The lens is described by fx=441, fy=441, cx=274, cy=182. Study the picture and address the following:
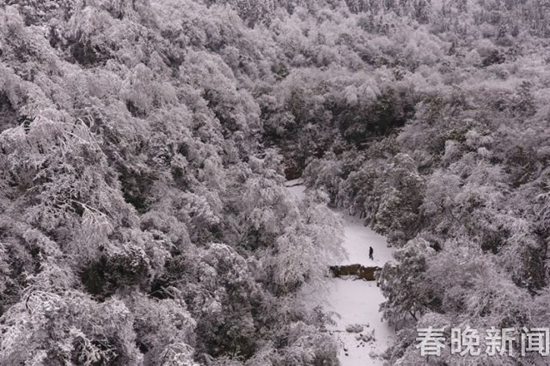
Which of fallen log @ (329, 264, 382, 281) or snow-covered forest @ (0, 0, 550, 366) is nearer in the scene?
snow-covered forest @ (0, 0, 550, 366)

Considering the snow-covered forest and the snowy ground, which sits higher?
the snow-covered forest

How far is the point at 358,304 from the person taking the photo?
19328mm

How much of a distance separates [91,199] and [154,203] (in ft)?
11.8

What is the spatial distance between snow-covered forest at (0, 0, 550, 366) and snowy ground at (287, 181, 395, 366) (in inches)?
34.1

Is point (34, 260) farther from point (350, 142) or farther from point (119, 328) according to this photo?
point (350, 142)

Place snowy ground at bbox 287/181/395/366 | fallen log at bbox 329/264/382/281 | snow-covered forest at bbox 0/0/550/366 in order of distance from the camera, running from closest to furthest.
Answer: snow-covered forest at bbox 0/0/550/366, snowy ground at bbox 287/181/395/366, fallen log at bbox 329/264/382/281

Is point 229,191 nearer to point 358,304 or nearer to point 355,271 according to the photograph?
point 355,271

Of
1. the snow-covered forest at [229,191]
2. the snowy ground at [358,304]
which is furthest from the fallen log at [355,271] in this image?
the snow-covered forest at [229,191]

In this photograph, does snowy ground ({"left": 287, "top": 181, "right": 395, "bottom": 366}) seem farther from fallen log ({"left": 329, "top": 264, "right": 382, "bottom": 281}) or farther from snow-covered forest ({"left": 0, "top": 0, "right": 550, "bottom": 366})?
snow-covered forest ({"left": 0, "top": 0, "right": 550, "bottom": 366})

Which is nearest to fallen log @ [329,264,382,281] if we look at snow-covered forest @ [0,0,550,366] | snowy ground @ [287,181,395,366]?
snowy ground @ [287,181,395,366]

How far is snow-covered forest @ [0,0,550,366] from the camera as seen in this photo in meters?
11.4

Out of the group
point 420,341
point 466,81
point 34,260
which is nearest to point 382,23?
point 466,81

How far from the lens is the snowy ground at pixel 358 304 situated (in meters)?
16.7

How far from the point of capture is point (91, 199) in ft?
39.2
